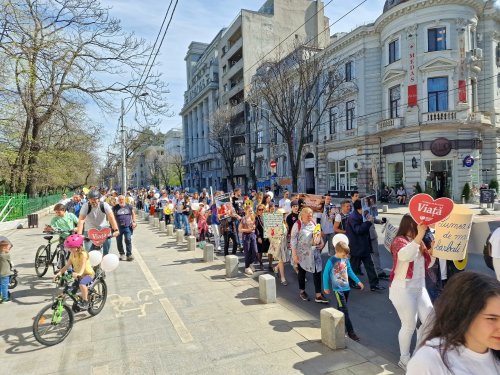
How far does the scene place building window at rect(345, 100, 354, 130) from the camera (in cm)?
3187

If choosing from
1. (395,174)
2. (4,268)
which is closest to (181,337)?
(4,268)

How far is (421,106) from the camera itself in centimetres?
2602

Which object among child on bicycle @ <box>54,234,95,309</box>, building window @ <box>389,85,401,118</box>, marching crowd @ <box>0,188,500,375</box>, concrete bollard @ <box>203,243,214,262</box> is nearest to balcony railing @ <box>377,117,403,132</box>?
building window @ <box>389,85,401,118</box>

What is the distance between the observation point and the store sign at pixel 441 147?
81.9 ft

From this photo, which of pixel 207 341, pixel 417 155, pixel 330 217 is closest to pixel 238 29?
pixel 417 155

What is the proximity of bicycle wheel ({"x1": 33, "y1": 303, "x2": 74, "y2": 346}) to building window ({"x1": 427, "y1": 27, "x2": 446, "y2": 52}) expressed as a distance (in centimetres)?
2875

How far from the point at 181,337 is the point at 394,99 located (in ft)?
92.0

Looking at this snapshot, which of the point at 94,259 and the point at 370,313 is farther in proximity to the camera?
the point at 370,313

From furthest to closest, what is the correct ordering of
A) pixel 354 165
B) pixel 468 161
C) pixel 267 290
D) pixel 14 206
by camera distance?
pixel 354 165 → pixel 468 161 → pixel 14 206 → pixel 267 290

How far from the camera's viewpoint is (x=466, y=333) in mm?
1563

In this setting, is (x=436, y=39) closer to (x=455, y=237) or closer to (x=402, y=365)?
(x=455, y=237)

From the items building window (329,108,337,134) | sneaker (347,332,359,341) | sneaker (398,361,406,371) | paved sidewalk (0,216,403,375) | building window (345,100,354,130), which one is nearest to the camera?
sneaker (398,361,406,371)

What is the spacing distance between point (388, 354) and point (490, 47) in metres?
30.9

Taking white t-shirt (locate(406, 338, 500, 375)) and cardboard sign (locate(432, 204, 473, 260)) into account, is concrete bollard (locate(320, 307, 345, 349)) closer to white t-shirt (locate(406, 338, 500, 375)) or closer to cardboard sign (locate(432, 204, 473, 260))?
cardboard sign (locate(432, 204, 473, 260))
